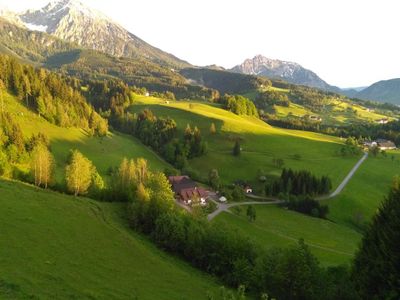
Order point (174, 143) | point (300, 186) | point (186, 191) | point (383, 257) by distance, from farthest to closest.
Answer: point (174, 143) < point (300, 186) < point (186, 191) < point (383, 257)

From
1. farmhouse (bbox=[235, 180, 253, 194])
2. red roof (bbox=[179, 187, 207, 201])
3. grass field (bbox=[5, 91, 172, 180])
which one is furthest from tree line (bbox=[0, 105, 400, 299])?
farmhouse (bbox=[235, 180, 253, 194])

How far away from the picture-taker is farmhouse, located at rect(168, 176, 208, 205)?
11712 cm

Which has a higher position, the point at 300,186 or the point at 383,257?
the point at 383,257

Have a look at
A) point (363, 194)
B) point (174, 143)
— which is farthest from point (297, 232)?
point (174, 143)

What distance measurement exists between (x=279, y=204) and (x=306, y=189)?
44.4ft

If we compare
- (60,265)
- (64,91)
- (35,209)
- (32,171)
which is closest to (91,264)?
(60,265)

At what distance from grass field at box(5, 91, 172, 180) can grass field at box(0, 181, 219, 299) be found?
68.9 metres

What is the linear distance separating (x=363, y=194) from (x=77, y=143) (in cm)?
10844

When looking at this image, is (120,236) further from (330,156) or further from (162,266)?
(330,156)

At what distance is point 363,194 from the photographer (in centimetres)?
13788

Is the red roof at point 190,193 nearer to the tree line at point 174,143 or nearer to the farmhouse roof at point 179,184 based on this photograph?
the farmhouse roof at point 179,184

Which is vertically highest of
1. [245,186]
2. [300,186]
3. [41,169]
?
[41,169]

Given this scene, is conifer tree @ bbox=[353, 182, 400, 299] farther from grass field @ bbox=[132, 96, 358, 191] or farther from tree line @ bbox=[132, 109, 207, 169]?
tree line @ bbox=[132, 109, 207, 169]

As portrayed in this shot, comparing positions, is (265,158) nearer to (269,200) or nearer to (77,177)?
(269,200)
